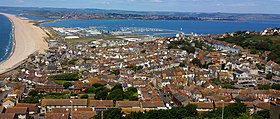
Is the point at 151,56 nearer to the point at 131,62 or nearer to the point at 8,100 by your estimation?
the point at 131,62

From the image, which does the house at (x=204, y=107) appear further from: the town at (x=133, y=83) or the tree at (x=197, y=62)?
the tree at (x=197, y=62)

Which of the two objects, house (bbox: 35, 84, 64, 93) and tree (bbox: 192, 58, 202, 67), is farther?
tree (bbox: 192, 58, 202, 67)

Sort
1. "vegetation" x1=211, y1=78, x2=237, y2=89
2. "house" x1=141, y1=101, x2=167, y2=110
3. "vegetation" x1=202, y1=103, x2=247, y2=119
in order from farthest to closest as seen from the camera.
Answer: "vegetation" x1=211, y1=78, x2=237, y2=89 → "house" x1=141, y1=101, x2=167, y2=110 → "vegetation" x1=202, y1=103, x2=247, y2=119

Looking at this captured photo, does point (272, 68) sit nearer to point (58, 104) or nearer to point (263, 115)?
point (263, 115)

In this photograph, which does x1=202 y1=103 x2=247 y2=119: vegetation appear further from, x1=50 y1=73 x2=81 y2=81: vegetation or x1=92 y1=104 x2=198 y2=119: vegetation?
x1=50 y1=73 x2=81 y2=81: vegetation

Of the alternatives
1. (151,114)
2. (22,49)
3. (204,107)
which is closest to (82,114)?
(151,114)

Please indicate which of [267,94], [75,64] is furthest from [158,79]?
[75,64]

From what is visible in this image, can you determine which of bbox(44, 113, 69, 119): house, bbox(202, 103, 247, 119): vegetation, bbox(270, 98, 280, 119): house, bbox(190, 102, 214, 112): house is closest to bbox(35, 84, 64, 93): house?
bbox(44, 113, 69, 119): house
